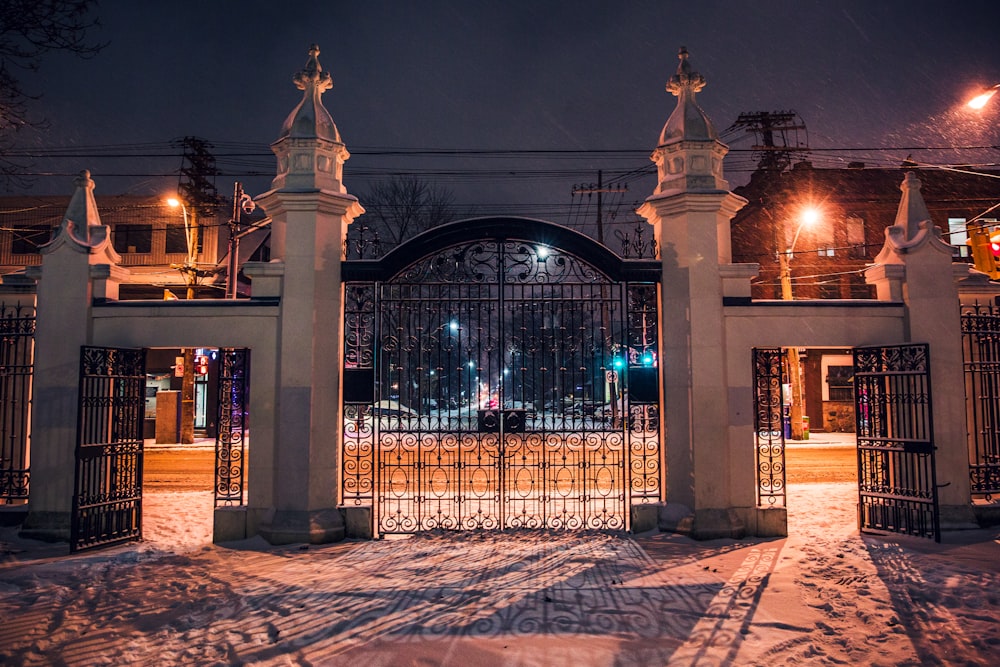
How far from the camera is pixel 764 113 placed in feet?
84.0

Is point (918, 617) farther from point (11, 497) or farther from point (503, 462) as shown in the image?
point (11, 497)

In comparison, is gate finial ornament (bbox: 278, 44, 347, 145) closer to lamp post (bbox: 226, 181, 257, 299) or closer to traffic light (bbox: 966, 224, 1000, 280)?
lamp post (bbox: 226, 181, 257, 299)

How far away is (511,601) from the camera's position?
19.3ft

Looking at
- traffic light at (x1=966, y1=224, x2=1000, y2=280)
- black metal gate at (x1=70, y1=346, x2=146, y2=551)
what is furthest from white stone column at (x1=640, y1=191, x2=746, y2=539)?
traffic light at (x1=966, y1=224, x2=1000, y2=280)

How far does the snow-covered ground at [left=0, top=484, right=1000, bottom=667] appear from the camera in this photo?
482 cm

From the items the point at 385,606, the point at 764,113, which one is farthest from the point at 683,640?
the point at 764,113

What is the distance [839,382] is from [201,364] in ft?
90.1

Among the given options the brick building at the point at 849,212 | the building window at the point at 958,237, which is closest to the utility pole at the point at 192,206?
the brick building at the point at 849,212

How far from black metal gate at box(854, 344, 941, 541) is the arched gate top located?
133 inches

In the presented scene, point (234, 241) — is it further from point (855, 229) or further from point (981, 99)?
point (855, 229)

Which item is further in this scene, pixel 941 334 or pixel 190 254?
pixel 190 254

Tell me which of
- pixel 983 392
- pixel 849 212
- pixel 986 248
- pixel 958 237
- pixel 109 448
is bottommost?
pixel 109 448

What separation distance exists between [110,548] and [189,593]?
9.00 ft

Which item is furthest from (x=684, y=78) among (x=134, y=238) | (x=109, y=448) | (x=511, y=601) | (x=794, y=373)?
(x=134, y=238)
